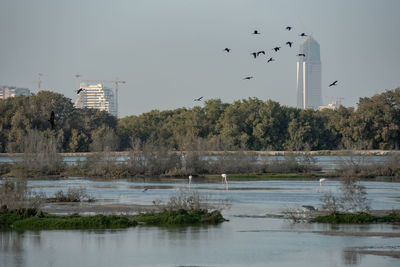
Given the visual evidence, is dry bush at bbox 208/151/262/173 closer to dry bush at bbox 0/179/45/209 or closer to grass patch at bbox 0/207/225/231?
grass patch at bbox 0/207/225/231

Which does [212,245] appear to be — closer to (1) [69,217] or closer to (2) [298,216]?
(2) [298,216]

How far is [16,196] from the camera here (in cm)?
2364

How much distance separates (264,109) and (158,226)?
9243 centimetres

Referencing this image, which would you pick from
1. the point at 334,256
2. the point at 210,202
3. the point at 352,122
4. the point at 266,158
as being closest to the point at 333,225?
the point at 334,256

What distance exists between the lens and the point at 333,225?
23750mm

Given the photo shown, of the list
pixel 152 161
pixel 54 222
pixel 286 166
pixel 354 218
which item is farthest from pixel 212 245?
pixel 286 166

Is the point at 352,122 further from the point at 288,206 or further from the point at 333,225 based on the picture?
the point at 333,225

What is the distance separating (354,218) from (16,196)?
11512 mm

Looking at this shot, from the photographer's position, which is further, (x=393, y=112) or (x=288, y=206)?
(x=393, y=112)

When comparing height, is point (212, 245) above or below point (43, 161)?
below

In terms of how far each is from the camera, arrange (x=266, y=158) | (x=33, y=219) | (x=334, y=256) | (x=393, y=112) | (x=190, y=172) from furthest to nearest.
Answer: (x=393, y=112) < (x=266, y=158) < (x=190, y=172) < (x=33, y=219) < (x=334, y=256)

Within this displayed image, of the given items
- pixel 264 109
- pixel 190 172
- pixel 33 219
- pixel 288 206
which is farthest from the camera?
pixel 264 109

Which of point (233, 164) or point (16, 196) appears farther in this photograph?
point (233, 164)

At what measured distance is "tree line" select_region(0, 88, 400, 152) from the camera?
108m
